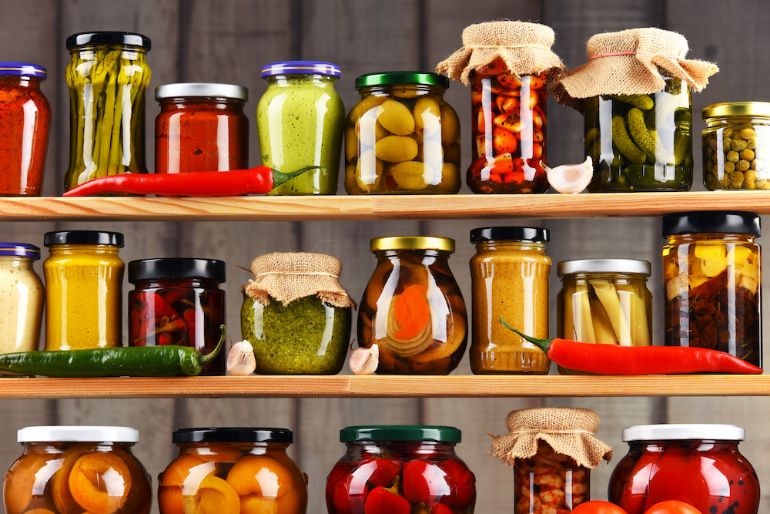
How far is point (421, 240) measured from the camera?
169cm

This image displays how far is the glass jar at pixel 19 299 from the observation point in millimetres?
1688

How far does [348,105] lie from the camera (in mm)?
1932

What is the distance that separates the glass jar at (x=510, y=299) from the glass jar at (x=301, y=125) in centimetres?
24

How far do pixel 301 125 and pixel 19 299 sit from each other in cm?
46

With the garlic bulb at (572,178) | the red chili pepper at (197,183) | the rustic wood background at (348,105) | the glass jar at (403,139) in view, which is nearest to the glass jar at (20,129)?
the red chili pepper at (197,183)

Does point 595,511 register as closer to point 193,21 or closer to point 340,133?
point 340,133

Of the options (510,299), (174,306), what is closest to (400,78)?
(510,299)

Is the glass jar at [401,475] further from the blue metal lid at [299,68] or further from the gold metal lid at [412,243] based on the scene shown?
the blue metal lid at [299,68]

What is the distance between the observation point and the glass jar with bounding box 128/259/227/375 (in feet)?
5.50

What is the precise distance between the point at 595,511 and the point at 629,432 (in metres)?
0.16

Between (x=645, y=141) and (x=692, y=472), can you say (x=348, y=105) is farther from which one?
(x=692, y=472)

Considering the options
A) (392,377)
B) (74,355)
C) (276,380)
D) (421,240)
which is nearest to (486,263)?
(421,240)

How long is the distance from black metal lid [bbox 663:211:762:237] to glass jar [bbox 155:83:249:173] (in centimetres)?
62

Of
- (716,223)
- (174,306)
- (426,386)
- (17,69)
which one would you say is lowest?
(426,386)
